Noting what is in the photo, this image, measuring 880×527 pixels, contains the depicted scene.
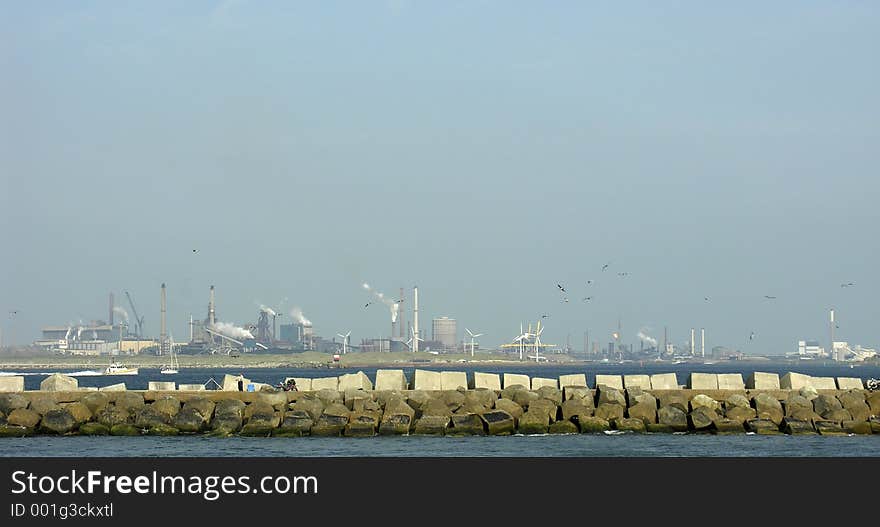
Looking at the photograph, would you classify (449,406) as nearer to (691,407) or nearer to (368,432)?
(368,432)

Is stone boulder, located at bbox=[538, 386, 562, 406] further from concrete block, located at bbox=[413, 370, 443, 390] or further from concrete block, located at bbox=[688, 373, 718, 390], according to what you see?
concrete block, located at bbox=[688, 373, 718, 390]

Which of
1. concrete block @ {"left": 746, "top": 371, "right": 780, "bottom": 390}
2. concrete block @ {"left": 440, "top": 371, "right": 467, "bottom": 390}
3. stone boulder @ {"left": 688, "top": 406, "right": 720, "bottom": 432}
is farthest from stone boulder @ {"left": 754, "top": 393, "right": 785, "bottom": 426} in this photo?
concrete block @ {"left": 440, "top": 371, "right": 467, "bottom": 390}

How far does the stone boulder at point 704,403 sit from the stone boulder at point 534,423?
16.2 ft

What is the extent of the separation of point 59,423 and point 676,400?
19.7 metres

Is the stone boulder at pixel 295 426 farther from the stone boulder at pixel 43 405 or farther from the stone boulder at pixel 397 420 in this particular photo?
the stone boulder at pixel 43 405

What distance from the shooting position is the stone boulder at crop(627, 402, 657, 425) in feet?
138

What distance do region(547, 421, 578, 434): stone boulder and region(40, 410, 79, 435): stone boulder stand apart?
595 inches

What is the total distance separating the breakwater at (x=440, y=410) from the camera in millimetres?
41625

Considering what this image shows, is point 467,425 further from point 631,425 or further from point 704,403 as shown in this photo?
point 704,403

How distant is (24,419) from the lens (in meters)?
42.9

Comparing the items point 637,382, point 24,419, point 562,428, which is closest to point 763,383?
point 637,382
